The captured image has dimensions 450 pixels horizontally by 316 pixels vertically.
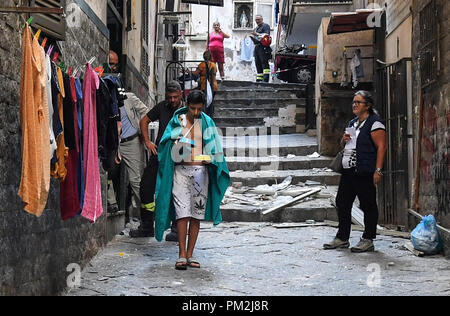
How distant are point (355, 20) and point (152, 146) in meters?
6.11

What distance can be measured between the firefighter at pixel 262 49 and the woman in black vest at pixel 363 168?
13890 millimetres

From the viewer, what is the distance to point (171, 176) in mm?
6391

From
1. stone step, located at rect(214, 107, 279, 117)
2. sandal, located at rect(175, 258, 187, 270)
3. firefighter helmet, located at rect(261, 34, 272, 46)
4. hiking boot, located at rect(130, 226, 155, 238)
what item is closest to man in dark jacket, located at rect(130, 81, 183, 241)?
hiking boot, located at rect(130, 226, 155, 238)

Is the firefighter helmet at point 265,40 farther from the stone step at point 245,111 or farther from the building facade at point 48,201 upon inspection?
the building facade at point 48,201

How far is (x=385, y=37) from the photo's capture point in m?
11.6

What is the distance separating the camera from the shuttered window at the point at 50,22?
4.77m

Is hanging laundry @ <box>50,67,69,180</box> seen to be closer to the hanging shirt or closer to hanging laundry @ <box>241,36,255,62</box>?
the hanging shirt

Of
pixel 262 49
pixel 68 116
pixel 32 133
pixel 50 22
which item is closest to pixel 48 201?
pixel 68 116

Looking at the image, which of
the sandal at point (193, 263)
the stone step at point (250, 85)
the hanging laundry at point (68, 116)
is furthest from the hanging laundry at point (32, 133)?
the stone step at point (250, 85)

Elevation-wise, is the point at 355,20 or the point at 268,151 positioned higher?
the point at 355,20

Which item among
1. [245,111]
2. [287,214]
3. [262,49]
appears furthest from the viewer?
[262,49]

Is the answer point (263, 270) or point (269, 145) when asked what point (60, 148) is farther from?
point (269, 145)

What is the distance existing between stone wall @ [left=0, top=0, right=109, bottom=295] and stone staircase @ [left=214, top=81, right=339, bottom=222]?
16.9 ft
